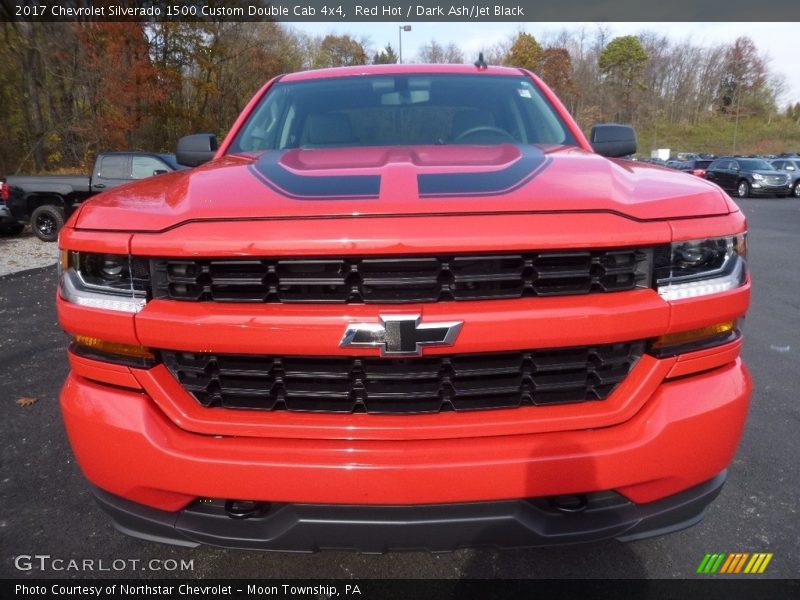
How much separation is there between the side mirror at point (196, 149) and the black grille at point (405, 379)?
157 centimetres

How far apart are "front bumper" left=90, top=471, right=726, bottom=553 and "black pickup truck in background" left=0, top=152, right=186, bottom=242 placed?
37.2 feet

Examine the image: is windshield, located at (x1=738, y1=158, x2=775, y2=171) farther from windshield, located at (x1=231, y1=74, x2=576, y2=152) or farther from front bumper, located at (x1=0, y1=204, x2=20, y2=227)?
front bumper, located at (x1=0, y1=204, x2=20, y2=227)

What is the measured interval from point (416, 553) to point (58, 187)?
12479 millimetres

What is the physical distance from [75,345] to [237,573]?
1.04 meters

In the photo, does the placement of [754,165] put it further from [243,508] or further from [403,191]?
[243,508]

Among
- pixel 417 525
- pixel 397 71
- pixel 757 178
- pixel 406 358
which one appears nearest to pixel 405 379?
pixel 406 358

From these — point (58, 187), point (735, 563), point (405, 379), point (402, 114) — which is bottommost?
point (735, 563)

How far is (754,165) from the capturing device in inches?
1029

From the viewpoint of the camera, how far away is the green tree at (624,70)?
66812 millimetres

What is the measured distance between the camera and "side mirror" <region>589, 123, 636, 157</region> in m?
2.93

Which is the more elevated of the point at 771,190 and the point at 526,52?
the point at 526,52

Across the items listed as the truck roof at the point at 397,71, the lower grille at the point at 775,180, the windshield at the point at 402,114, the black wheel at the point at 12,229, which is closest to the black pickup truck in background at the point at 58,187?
the black wheel at the point at 12,229

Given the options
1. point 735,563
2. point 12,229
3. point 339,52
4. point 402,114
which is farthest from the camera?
point 339,52

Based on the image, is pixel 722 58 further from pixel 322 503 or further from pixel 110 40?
pixel 322 503
